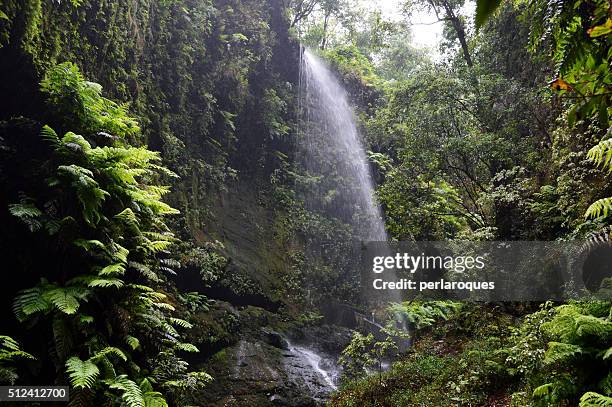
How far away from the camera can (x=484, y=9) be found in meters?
0.96

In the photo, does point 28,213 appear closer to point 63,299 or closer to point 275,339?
point 63,299

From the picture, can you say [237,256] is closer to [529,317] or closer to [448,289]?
[448,289]

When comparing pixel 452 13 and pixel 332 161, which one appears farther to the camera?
pixel 332 161

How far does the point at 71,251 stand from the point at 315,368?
19.1 feet

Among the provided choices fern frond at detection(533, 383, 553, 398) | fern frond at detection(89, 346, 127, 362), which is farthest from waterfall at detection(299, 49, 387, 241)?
fern frond at detection(89, 346, 127, 362)

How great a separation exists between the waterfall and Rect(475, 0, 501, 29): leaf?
1254cm

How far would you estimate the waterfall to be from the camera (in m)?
13.9

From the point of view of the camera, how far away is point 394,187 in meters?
10.6

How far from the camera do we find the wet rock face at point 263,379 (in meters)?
7.19

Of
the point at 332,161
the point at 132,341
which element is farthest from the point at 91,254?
the point at 332,161

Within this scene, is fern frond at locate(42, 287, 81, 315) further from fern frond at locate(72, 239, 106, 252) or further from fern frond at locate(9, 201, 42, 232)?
fern frond at locate(9, 201, 42, 232)

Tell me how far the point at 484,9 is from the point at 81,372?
3909 mm

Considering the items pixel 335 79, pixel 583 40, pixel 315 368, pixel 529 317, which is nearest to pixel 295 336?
pixel 315 368

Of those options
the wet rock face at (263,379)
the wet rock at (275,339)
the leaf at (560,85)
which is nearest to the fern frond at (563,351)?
the leaf at (560,85)
